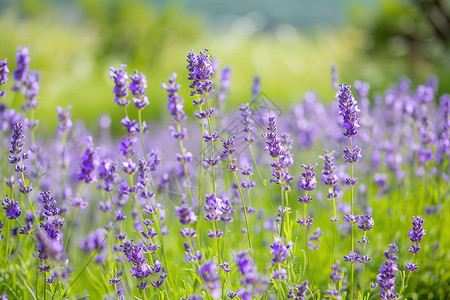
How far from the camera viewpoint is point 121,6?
16.0 m

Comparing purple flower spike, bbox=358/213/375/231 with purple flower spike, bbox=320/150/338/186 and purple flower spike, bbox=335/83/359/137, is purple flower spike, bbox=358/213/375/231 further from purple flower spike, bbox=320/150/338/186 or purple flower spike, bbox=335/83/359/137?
purple flower spike, bbox=335/83/359/137

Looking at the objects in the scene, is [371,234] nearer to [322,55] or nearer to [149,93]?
[149,93]

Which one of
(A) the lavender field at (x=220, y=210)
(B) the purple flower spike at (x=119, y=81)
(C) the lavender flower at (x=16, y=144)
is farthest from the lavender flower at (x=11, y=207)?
(B) the purple flower spike at (x=119, y=81)

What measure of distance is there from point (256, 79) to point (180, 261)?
1.28 m

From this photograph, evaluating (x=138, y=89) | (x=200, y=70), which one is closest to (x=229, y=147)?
(x=200, y=70)

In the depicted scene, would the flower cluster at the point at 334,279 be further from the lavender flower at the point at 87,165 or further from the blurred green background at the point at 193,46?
the blurred green background at the point at 193,46

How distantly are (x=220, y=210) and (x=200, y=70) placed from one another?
54 cm

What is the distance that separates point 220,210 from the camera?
188 cm

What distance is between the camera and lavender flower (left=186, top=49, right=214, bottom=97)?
179 cm

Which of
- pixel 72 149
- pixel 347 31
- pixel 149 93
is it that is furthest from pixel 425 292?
pixel 347 31

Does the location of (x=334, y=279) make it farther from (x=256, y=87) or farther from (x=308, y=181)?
(x=256, y=87)

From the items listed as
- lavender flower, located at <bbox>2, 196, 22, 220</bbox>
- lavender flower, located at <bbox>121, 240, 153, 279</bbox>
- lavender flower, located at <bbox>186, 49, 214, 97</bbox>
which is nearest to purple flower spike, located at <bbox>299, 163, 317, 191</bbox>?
lavender flower, located at <bbox>186, 49, 214, 97</bbox>

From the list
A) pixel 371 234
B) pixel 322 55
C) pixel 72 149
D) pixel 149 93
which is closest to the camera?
pixel 371 234

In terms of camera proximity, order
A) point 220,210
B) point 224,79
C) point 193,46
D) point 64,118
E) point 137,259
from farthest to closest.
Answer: point 193,46 → point 224,79 → point 64,118 → point 220,210 → point 137,259
